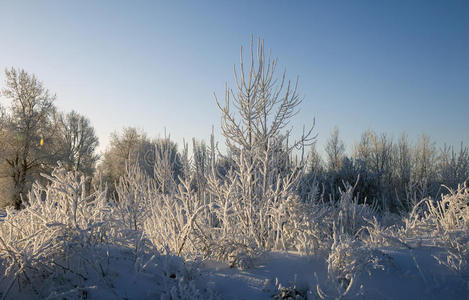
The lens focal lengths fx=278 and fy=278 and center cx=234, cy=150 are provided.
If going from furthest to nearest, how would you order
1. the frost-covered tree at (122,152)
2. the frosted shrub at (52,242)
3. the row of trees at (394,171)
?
the frost-covered tree at (122,152), the row of trees at (394,171), the frosted shrub at (52,242)

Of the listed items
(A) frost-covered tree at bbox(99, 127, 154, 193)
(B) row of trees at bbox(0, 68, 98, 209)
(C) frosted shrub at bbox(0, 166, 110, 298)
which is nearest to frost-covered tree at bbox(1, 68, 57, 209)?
(B) row of trees at bbox(0, 68, 98, 209)

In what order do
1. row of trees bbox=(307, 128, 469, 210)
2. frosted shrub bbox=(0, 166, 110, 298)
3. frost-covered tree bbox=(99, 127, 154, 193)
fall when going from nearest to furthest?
frosted shrub bbox=(0, 166, 110, 298) < row of trees bbox=(307, 128, 469, 210) < frost-covered tree bbox=(99, 127, 154, 193)

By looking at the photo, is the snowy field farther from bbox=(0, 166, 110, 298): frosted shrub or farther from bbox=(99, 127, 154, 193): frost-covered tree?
bbox=(99, 127, 154, 193): frost-covered tree

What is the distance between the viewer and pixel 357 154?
22.5 m

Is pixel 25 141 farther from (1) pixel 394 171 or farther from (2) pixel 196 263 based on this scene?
(1) pixel 394 171

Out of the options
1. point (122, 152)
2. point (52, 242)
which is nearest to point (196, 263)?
point (52, 242)

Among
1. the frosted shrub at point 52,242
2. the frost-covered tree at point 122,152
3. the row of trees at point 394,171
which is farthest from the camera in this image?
the frost-covered tree at point 122,152

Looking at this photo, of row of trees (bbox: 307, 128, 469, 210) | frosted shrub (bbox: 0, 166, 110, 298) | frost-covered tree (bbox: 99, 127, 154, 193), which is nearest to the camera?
frosted shrub (bbox: 0, 166, 110, 298)

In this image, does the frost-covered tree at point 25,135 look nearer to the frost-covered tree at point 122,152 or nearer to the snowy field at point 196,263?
the frost-covered tree at point 122,152

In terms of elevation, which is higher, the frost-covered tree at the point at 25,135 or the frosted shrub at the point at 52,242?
the frost-covered tree at the point at 25,135

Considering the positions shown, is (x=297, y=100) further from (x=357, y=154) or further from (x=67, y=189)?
(x=357, y=154)

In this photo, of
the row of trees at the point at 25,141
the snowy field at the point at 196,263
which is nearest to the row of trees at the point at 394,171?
the snowy field at the point at 196,263

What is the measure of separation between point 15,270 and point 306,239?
278 cm

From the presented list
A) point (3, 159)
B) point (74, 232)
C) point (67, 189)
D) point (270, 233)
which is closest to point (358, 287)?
point (270, 233)
